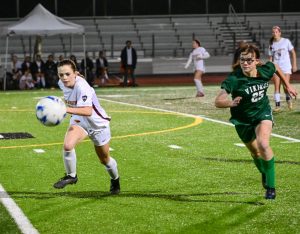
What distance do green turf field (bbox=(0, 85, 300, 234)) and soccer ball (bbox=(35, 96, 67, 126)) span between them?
35.1 inches

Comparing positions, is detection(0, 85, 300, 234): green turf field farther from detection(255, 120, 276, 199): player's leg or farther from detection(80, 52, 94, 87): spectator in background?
detection(80, 52, 94, 87): spectator in background

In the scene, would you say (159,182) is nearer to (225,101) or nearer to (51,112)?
(225,101)

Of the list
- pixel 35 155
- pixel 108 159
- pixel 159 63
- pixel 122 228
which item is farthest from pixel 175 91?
pixel 122 228

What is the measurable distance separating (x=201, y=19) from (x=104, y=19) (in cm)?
557

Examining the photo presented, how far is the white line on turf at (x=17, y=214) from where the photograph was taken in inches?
329

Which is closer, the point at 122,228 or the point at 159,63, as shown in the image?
the point at 122,228

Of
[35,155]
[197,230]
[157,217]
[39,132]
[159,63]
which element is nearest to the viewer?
[197,230]

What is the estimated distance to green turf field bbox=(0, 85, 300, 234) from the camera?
28.5 feet

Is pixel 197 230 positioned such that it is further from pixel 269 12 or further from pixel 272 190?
pixel 269 12

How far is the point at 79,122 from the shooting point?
34.0 feet

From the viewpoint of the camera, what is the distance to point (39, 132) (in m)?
18.2

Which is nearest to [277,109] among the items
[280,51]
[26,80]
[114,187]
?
[280,51]

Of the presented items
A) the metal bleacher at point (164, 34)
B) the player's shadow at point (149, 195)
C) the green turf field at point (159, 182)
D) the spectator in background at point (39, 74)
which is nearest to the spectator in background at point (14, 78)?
the spectator in background at point (39, 74)

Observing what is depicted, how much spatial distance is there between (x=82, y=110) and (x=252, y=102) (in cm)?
185
